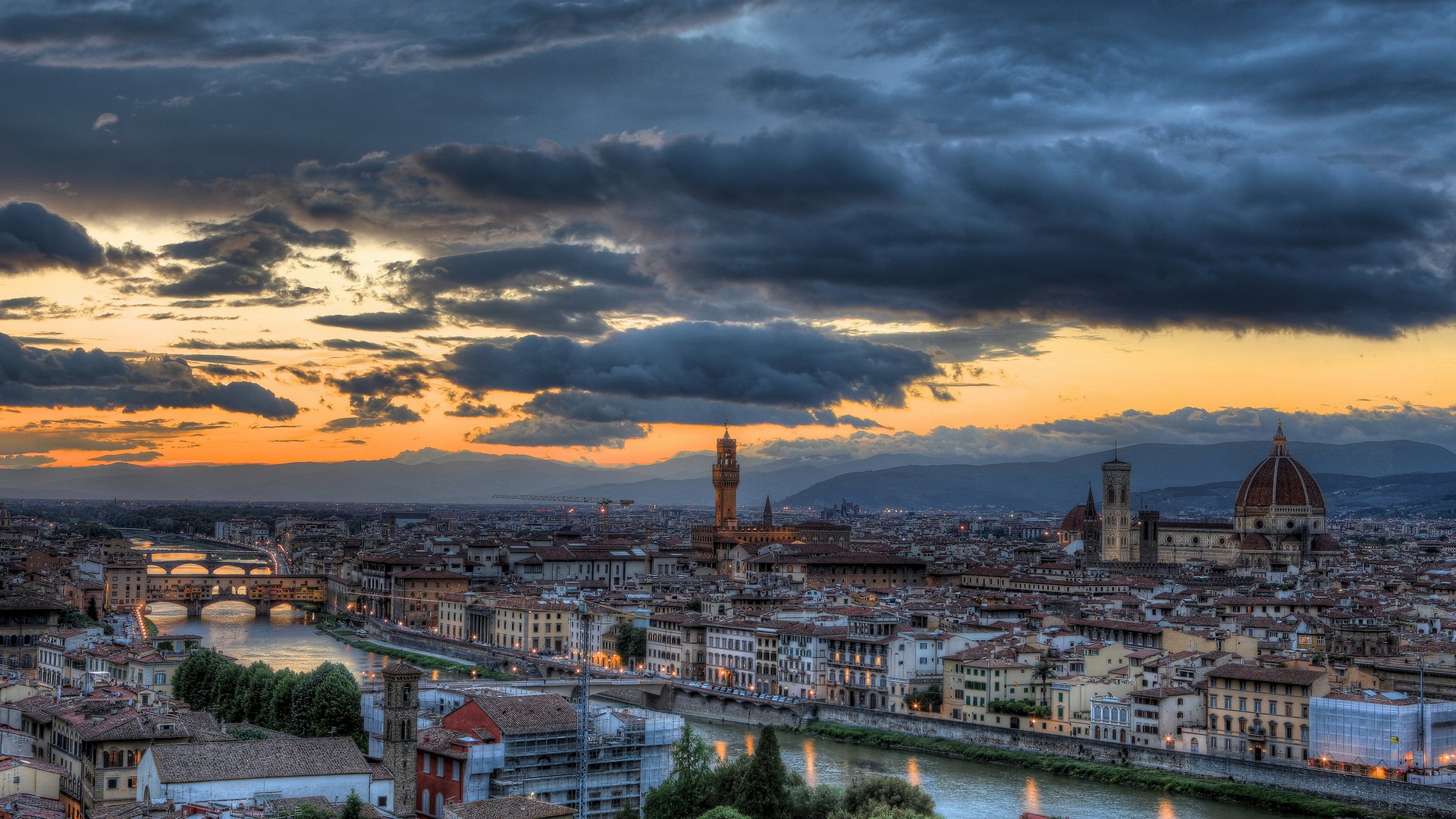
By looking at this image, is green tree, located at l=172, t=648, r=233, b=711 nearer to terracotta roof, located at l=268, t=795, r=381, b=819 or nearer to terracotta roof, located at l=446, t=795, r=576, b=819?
terracotta roof, located at l=268, t=795, r=381, b=819

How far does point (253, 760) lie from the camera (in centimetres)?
2055

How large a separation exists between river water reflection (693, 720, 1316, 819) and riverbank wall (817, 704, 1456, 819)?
0.95 meters

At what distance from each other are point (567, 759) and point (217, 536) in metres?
175

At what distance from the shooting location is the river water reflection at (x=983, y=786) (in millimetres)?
28625

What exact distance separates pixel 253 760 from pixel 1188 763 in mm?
18637

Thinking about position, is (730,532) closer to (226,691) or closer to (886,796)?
(226,691)

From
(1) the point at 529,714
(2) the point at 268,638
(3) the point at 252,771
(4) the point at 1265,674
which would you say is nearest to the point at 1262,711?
(4) the point at 1265,674

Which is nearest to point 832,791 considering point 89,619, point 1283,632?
point 1283,632

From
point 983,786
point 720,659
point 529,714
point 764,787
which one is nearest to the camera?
point 764,787

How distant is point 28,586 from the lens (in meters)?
53.6

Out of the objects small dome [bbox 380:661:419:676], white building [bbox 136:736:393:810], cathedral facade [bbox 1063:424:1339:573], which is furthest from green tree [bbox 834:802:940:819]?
cathedral facade [bbox 1063:424:1339:573]

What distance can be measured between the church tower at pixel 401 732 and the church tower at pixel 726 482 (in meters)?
79.3

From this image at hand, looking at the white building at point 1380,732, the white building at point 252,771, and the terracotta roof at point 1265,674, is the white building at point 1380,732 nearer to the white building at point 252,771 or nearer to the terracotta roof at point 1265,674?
the terracotta roof at point 1265,674

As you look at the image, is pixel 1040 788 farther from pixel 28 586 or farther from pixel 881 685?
pixel 28 586
